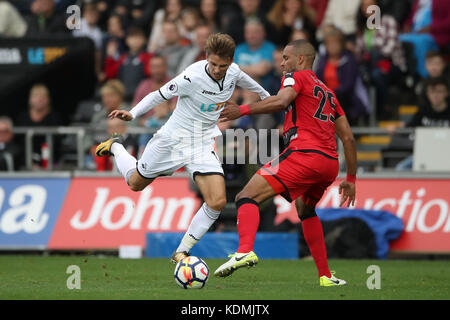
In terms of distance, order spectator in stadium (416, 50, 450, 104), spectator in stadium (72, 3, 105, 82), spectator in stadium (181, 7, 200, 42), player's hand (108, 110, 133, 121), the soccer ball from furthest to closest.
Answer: spectator in stadium (72, 3, 105, 82)
spectator in stadium (181, 7, 200, 42)
spectator in stadium (416, 50, 450, 104)
player's hand (108, 110, 133, 121)
the soccer ball

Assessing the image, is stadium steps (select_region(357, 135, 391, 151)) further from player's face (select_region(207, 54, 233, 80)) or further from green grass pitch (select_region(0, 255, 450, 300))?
player's face (select_region(207, 54, 233, 80))

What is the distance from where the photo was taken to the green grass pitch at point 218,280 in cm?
859

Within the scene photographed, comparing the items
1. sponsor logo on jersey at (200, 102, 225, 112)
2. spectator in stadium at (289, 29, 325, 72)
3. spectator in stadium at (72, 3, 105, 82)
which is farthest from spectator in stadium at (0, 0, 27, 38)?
sponsor logo on jersey at (200, 102, 225, 112)

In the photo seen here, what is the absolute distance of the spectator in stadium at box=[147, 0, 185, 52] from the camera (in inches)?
758

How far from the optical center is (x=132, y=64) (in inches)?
725

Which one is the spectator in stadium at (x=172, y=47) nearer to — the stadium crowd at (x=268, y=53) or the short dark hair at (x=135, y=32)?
the stadium crowd at (x=268, y=53)

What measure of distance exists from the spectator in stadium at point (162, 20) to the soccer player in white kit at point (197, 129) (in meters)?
8.73

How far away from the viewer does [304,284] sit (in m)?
9.90

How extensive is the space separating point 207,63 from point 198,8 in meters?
9.43

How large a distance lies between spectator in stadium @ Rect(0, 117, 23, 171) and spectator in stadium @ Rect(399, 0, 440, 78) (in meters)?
7.37

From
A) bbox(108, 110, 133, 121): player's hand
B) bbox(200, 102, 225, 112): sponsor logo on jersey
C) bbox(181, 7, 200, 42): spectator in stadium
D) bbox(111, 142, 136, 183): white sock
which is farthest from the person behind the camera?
bbox(181, 7, 200, 42): spectator in stadium

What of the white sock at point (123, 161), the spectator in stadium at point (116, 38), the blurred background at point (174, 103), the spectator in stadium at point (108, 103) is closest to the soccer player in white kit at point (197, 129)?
the white sock at point (123, 161)

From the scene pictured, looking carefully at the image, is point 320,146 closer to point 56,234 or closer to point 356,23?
point 56,234

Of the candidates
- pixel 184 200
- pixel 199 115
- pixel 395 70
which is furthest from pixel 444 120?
pixel 199 115
